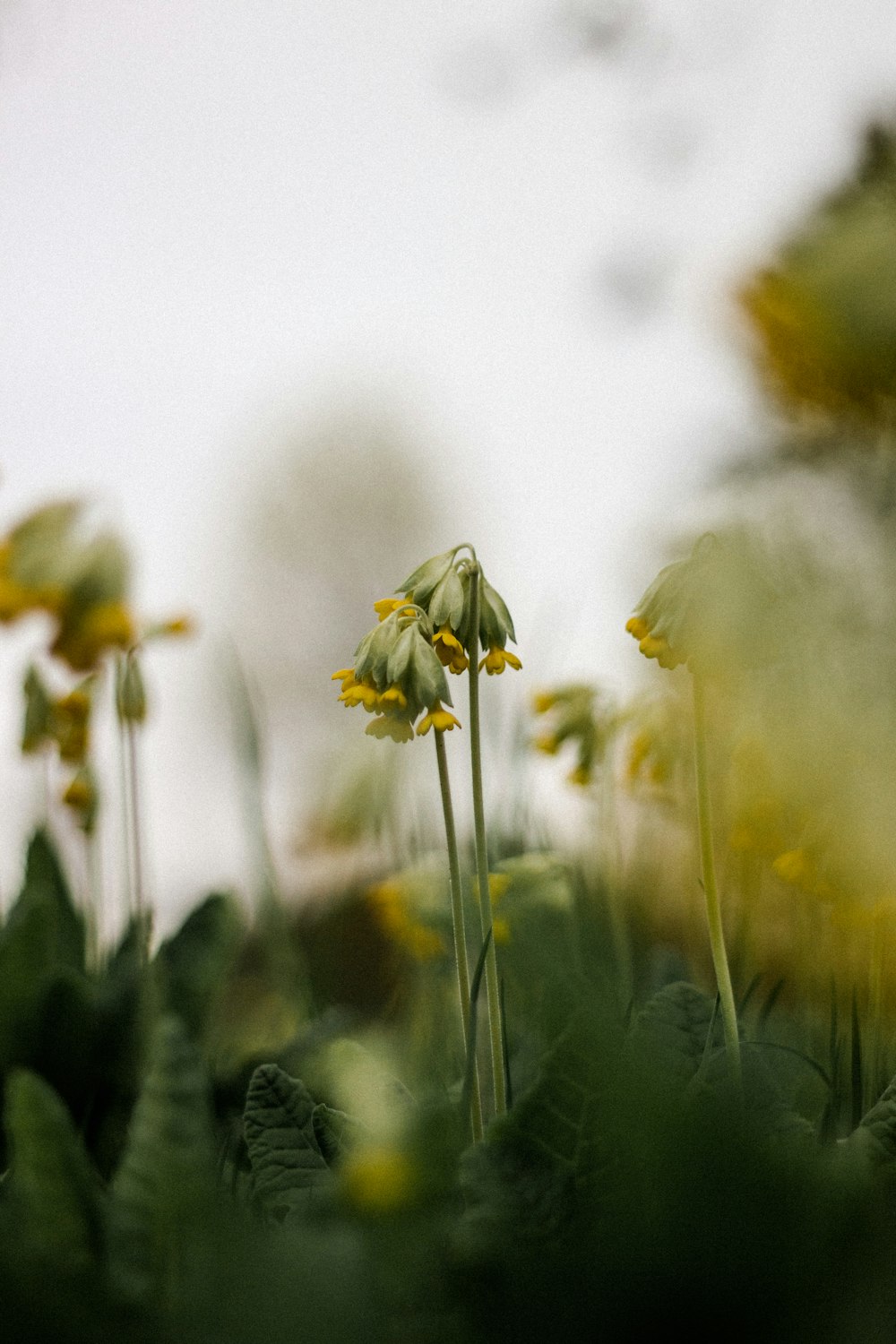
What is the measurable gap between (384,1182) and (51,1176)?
0.17m

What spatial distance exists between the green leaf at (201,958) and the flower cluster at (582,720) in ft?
1.46

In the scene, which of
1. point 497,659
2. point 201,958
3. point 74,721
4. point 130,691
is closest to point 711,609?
point 497,659

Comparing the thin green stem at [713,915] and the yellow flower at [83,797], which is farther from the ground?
the yellow flower at [83,797]

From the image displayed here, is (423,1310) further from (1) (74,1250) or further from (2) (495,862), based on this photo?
(2) (495,862)

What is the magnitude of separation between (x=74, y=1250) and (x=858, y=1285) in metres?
0.32

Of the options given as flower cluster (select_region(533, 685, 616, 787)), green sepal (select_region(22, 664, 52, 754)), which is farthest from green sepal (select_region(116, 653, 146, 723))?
flower cluster (select_region(533, 685, 616, 787))

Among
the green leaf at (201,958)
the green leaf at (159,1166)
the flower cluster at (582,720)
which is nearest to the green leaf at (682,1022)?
the green leaf at (159,1166)

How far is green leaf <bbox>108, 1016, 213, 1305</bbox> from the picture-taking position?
426 millimetres

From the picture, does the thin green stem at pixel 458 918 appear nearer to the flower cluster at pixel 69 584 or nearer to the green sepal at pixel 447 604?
the green sepal at pixel 447 604

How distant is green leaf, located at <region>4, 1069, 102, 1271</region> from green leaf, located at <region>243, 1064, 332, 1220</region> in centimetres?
16

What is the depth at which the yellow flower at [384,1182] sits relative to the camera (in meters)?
0.42

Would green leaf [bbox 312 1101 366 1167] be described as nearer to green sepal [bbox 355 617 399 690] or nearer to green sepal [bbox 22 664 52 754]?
green sepal [bbox 355 617 399 690]

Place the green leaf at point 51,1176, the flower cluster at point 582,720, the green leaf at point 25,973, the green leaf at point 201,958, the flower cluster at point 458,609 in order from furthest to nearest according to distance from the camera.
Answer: the flower cluster at point 582,720, the green leaf at point 201,958, the green leaf at point 25,973, the flower cluster at point 458,609, the green leaf at point 51,1176

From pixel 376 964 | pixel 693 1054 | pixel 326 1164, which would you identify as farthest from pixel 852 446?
pixel 376 964
